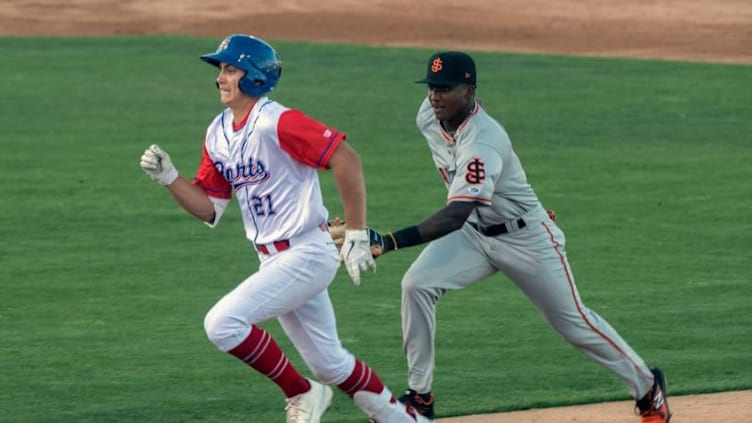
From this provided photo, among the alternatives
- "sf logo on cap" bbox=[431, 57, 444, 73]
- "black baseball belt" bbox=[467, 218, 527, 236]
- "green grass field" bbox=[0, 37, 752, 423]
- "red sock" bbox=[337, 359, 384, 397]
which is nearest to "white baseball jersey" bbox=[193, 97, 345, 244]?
"red sock" bbox=[337, 359, 384, 397]

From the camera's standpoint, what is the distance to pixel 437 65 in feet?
23.1

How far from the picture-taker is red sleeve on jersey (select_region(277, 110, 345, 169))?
6.35 m

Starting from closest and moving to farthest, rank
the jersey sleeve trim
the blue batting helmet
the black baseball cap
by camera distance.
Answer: the jersey sleeve trim
the blue batting helmet
the black baseball cap

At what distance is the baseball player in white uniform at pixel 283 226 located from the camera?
6.38 metres

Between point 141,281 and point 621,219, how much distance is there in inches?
167

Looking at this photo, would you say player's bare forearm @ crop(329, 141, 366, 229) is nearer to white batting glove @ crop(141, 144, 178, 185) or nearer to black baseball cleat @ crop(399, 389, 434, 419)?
white batting glove @ crop(141, 144, 178, 185)

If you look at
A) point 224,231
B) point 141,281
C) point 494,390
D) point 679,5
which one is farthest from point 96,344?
point 679,5

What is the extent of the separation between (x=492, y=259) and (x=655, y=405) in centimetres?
105

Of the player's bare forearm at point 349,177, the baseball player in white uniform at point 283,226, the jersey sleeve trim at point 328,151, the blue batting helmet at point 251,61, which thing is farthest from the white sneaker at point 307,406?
the blue batting helmet at point 251,61

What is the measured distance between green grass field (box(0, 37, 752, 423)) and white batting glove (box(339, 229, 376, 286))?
1.25 m

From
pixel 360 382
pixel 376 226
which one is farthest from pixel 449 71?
pixel 376 226

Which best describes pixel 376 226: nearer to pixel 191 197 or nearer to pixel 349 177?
pixel 191 197

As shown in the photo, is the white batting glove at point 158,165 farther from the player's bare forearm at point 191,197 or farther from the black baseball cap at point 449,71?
the black baseball cap at point 449,71

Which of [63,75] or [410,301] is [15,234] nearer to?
[410,301]
